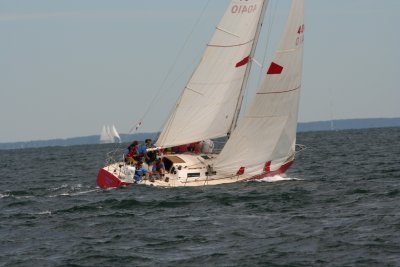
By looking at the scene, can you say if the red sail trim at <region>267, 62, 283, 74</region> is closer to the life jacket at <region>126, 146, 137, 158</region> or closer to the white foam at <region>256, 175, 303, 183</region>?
the white foam at <region>256, 175, 303, 183</region>

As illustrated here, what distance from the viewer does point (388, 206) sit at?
20703 mm

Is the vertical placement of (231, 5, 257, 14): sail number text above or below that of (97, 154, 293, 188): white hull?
above

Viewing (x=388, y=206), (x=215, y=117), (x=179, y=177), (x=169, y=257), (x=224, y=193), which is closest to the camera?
(x=169, y=257)

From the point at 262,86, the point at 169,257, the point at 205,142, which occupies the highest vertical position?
the point at 262,86

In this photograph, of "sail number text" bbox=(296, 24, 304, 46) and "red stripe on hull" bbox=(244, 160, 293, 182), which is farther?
"red stripe on hull" bbox=(244, 160, 293, 182)

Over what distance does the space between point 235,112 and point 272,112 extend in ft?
8.22

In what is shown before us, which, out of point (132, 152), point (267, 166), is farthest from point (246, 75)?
point (132, 152)

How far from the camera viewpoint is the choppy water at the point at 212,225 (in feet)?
51.2

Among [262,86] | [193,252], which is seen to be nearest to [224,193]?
[262,86]

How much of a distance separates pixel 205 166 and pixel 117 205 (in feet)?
18.4

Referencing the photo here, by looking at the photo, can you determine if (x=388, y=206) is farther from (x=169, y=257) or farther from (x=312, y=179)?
(x=312, y=179)

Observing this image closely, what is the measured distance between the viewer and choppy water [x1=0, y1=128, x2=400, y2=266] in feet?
51.2

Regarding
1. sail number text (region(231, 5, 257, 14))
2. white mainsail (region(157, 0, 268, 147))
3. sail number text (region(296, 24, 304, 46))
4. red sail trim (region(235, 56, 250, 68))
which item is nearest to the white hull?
white mainsail (region(157, 0, 268, 147))

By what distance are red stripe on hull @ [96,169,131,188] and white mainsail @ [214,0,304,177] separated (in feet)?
11.7
